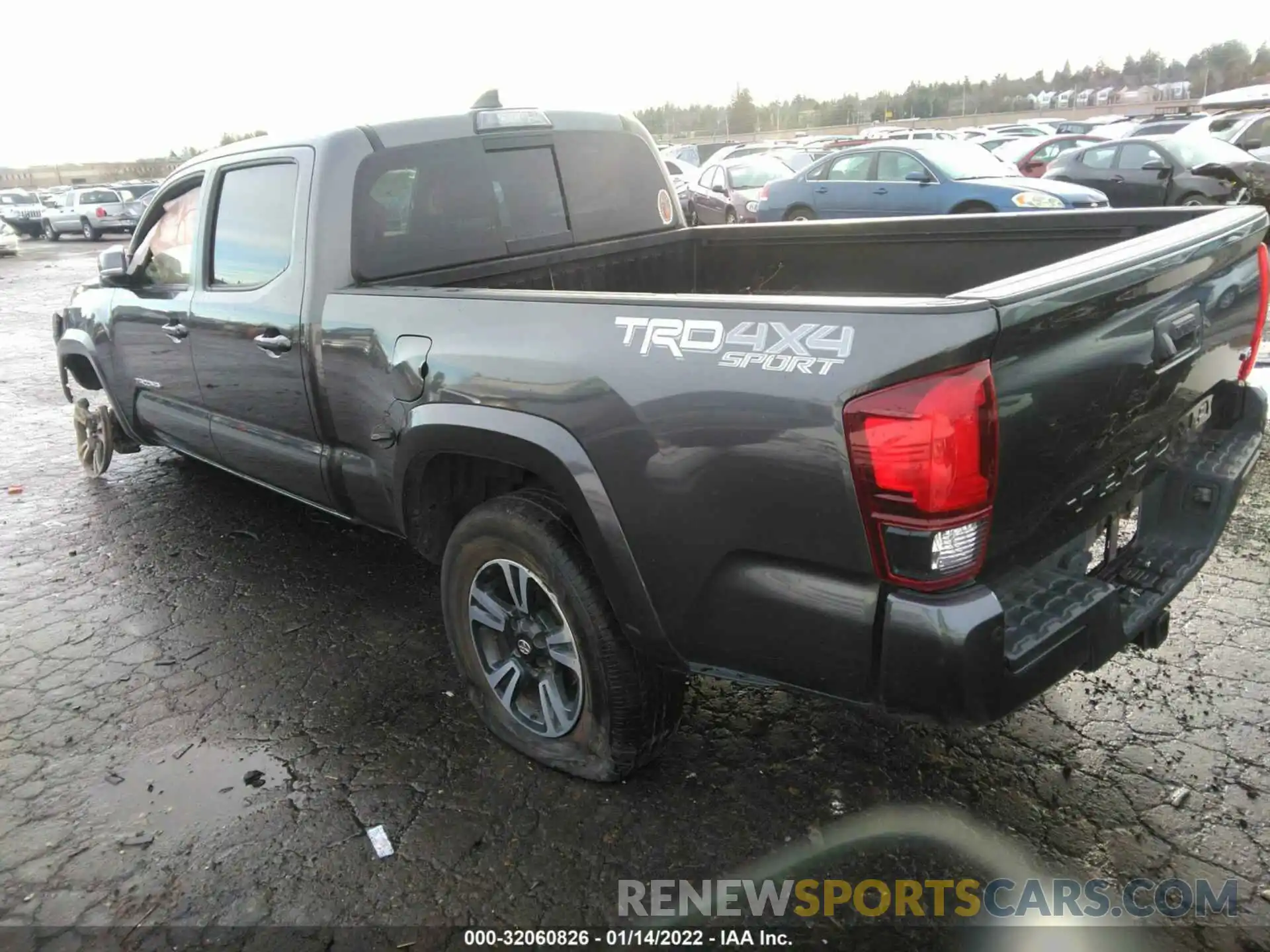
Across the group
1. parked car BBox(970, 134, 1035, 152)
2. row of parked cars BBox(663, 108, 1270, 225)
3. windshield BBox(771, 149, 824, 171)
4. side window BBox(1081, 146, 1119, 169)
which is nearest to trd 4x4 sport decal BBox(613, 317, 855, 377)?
row of parked cars BBox(663, 108, 1270, 225)

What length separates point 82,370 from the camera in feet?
19.0

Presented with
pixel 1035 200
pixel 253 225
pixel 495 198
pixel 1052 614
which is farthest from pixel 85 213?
pixel 1052 614

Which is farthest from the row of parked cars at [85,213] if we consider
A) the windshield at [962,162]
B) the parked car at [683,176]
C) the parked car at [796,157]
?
the windshield at [962,162]

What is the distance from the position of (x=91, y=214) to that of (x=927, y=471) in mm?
34152

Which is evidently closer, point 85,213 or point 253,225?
point 253,225

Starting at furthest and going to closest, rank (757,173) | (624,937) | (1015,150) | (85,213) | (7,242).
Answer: (85,213) → (7,242) → (1015,150) → (757,173) → (624,937)

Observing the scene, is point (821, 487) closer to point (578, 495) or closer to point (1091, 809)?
point (578, 495)

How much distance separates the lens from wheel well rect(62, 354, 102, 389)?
569 cm

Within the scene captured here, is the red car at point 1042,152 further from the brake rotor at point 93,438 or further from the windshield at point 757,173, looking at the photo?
the brake rotor at point 93,438

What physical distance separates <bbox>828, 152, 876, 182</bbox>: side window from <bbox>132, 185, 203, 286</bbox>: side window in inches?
455

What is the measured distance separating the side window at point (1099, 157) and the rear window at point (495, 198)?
12065 mm

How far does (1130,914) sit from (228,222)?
161 inches

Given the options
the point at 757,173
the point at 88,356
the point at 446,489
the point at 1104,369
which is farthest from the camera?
the point at 757,173

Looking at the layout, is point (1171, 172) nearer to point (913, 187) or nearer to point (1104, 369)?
point (913, 187)
